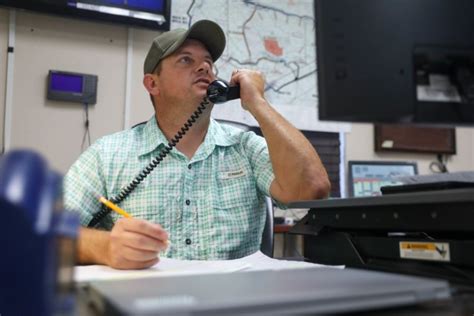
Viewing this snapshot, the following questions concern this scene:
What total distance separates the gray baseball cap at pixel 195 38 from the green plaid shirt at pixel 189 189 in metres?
0.33

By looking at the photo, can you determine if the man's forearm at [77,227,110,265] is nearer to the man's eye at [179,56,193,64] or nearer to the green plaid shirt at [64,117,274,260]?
the green plaid shirt at [64,117,274,260]

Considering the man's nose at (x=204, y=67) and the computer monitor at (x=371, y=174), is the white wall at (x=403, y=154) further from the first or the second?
the man's nose at (x=204, y=67)

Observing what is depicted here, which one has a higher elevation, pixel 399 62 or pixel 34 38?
pixel 34 38

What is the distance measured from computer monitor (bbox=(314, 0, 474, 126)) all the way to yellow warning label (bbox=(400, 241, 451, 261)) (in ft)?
0.60

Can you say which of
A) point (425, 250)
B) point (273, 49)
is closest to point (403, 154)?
point (273, 49)

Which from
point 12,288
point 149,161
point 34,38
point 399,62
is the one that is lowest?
point 12,288

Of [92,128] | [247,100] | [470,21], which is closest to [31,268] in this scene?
[470,21]

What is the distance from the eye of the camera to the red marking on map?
8.27ft

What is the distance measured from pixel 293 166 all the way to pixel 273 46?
147 centimetres

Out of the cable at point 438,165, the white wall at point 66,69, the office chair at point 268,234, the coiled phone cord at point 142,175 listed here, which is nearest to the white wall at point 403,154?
the cable at point 438,165

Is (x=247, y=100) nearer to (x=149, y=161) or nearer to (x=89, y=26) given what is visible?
(x=149, y=161)

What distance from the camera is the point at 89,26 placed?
7.02 ft

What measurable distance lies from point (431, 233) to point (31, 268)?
1.91 ft

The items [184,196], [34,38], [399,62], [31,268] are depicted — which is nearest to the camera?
[31,268]
